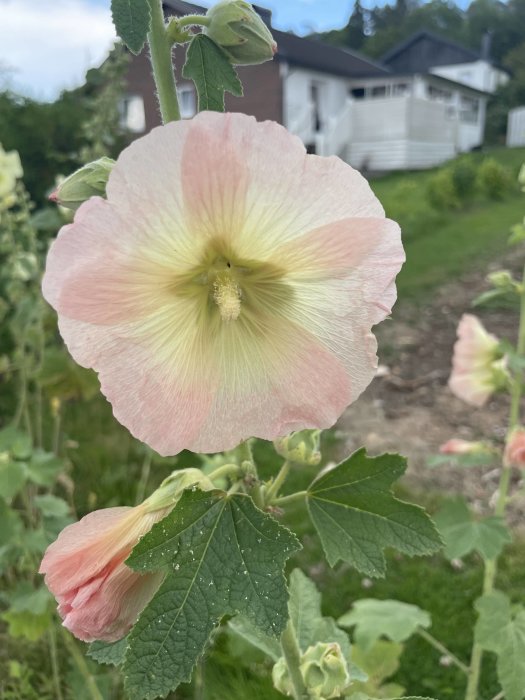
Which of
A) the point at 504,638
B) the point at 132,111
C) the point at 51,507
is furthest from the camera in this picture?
the point at 132,111

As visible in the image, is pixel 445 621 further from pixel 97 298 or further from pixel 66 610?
pixel 97 298

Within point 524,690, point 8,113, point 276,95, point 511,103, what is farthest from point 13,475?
point 511,103

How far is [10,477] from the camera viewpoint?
1.89 metres

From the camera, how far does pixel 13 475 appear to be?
190 cm

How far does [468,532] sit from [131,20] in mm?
1648

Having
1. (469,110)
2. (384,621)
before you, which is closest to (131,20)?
(384,621)

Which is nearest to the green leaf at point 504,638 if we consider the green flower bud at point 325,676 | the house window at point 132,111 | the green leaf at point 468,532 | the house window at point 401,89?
the green leaf at point 468,532

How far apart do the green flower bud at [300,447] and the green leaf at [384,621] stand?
1.11 meters

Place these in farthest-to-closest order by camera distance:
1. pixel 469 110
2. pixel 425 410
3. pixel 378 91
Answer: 1. pixel 469 110
2. pixel 378 91
3. pixel 425 410

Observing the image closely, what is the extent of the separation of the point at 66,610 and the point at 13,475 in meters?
1.26

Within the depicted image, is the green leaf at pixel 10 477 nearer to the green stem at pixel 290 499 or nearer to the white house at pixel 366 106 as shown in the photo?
the green stem at pixel 290 499

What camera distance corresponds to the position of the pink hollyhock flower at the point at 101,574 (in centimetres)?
72

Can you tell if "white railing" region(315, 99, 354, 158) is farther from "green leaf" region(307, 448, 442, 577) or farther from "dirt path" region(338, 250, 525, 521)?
"green leaf" region(307, 448, 442, 577)

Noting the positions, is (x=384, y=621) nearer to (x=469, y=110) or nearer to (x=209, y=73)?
(x=209, y=73)
